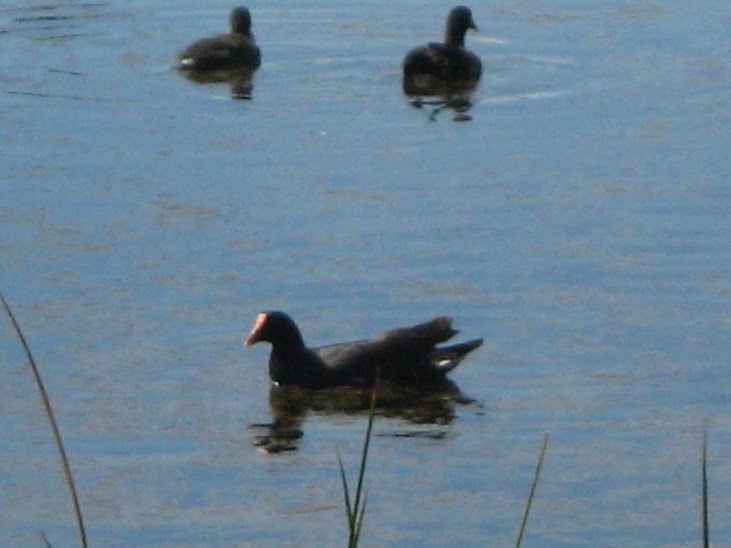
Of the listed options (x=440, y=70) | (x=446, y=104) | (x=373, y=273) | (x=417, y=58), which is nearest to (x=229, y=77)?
(x=417, y=58)

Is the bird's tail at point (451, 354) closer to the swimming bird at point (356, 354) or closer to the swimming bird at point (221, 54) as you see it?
the swimming bird at point (356, 354)

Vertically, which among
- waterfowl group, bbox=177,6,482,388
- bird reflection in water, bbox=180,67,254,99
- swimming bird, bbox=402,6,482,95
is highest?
swimming bird, bbox=402,6,482,95

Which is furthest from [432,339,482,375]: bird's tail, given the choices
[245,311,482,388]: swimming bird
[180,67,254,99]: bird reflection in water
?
[180,67,254,99]: bird reflection in water

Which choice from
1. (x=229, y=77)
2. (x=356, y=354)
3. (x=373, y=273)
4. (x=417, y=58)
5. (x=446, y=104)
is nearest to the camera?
(x=356, y=354)

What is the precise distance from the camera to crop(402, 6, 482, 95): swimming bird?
15.5 m

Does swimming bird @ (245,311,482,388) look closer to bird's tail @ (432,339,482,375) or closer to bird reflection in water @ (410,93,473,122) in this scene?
bird's tail @ (432,339,482,375)

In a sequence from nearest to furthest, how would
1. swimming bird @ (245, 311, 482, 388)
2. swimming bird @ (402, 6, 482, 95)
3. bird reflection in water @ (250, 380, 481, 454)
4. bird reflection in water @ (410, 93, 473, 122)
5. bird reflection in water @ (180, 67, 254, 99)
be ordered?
bird reflection in water @ (250, 380, 481, 454), swimming bird @ (245, 311, 482, 388), bird reflection in water @ (410, 93, 473, 122), swimming bird @ (402, 6, 482, 95), bird reflection in water @ (180, 67, 254, 99)

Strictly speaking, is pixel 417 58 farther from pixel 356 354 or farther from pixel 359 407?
pixel 359 407

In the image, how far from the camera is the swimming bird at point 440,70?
15523 mm

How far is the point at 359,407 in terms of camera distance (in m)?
10.2

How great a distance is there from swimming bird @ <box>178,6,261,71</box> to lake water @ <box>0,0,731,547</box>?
20 centimetres

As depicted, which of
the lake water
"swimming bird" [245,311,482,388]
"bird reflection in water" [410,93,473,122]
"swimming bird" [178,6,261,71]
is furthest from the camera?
"swimming bird" [178,6,261,71]

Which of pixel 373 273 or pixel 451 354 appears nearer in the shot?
pixel 451 354

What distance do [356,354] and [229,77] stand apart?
6.25 meters
